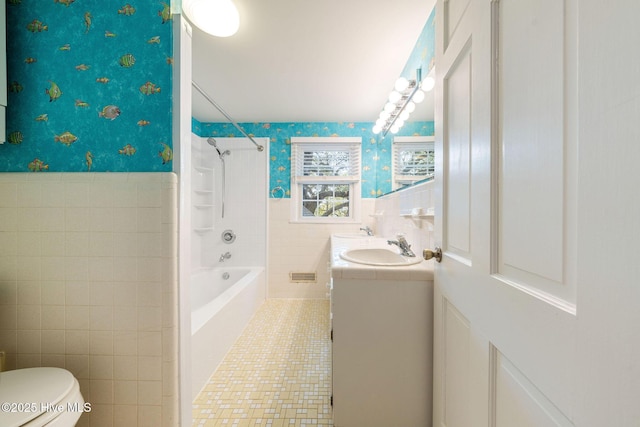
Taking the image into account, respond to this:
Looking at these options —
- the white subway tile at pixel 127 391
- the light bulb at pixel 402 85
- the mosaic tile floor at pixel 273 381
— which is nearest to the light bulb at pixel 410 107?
the light bulb at pixel 402 85

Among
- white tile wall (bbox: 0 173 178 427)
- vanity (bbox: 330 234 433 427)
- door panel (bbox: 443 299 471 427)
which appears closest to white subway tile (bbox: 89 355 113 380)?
white tile wall (bbox: 0 173 178 427)

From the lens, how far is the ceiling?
153 centimetres

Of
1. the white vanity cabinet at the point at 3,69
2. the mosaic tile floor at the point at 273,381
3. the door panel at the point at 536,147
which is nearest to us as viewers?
the door panel at the point at 536,147

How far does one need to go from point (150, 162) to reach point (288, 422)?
1474 mm

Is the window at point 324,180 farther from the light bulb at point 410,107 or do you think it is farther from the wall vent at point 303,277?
the light bulb at point 410,107

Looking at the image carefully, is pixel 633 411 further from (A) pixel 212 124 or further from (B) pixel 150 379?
(A) pixel 212 124

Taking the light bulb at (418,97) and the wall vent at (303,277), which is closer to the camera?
the light bulb at (418,97)

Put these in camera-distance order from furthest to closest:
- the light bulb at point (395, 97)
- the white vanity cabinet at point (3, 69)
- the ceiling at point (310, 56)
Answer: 1. the light bulb at point (395, 97)
2. the ceiling at point (310, 56)
3. the white vanity cabinet at point (3, 69)

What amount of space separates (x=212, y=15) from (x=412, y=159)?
4.86 ft

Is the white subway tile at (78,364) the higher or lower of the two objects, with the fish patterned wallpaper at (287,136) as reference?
lower

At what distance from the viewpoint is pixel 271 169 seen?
3.33m

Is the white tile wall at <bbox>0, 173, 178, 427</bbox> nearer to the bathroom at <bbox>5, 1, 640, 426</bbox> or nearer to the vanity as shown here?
the bathroom at <bbox>5, 1, 640, 426</bbox>

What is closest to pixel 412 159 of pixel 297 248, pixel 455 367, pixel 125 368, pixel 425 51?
pixel 425 51

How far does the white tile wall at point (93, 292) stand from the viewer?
109 cm
